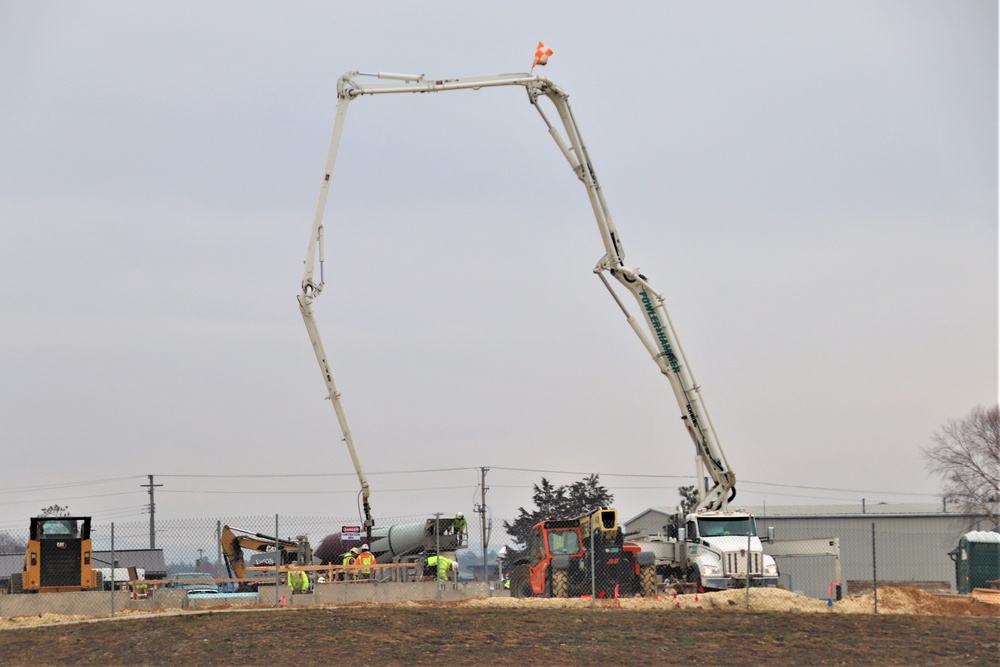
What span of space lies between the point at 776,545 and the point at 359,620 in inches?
533

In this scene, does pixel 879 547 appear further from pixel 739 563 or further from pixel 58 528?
pixel 58 528

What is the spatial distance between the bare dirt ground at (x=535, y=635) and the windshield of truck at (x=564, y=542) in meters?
3.20

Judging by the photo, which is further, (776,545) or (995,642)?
(776,545)

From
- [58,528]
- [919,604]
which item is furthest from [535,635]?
[58,528]

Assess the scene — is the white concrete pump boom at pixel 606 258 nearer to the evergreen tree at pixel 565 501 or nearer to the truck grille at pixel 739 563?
the truck grille at pixel 739 563

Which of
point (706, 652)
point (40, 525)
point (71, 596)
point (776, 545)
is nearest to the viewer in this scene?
point (706, 652)

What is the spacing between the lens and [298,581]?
29.3m

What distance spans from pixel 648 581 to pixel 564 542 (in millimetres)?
2224

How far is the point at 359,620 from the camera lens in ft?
71.9

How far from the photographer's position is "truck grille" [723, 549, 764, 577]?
92.3 ft

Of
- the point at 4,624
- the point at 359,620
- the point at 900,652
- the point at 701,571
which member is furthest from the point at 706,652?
the point at 4,624

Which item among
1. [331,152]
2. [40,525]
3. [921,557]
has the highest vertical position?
[331,152]

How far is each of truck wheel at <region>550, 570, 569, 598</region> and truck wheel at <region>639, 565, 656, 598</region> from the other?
177 cm

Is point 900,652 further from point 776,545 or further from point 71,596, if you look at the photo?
point 71,596
